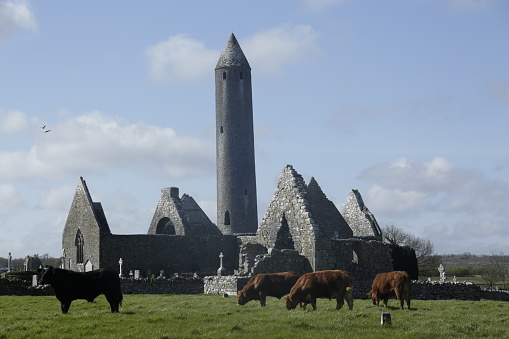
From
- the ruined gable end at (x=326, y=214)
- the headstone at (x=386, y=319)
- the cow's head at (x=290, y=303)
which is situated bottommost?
the headstone at (x=386, y=319)

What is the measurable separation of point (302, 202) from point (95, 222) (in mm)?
15626

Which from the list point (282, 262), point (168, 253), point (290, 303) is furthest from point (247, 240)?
point (290, 303)

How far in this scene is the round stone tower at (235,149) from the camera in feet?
220

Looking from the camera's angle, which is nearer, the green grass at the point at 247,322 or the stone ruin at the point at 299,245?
the green grass at the point at 247,322

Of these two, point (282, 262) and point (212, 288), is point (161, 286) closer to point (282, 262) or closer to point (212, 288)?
point (212, 288)

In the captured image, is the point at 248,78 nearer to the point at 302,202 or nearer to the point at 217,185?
the point at 217,185

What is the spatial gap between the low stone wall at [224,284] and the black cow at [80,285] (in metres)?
11.0

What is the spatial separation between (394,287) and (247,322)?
5.32 metres

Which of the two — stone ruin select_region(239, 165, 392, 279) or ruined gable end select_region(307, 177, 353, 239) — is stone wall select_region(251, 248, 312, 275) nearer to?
stone ruin select_region(239, 165, 392, 279)

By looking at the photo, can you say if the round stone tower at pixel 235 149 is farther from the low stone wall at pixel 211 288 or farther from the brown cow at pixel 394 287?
the brown cow at pixel 394 287

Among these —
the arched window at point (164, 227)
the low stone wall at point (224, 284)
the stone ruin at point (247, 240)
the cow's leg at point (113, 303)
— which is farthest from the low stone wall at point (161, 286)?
the arched window at point (164, 227)

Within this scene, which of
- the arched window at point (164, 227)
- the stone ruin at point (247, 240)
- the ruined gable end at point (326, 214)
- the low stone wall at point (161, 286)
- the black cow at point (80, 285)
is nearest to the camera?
the black cow at point (80, 285)

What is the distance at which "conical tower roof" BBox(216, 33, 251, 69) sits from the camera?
6769 centimetres

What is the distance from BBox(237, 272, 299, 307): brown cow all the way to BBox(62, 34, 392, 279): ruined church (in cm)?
1033
